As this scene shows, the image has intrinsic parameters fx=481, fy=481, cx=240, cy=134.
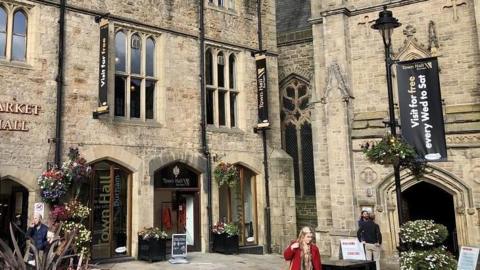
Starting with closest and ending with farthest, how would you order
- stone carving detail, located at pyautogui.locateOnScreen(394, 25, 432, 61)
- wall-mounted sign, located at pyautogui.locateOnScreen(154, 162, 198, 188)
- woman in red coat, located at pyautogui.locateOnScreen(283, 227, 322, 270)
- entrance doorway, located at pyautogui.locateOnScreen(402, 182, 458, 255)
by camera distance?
1. woman in red coat, located at pyautogui.locateOnScreen(283, 227, 322, 270)
2. wall-mounted sign, located at pyautogui.locateOnScreen(154, 162, 198, 188)
3. stone carving detail, located at pyautogui.locateOnScreen(394, 25, 432, 61)
4. entrance doorway, located at pyautogui.locateOnScreen(402, 182, 458, 255)

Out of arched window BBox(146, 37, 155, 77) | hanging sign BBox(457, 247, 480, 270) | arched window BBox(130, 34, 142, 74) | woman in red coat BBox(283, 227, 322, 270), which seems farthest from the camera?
arched window BBox(146, 37, 155, 77)

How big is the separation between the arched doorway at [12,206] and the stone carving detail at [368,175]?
400 inches

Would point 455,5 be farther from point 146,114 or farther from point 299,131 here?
point 146,114

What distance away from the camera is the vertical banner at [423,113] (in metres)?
13.1

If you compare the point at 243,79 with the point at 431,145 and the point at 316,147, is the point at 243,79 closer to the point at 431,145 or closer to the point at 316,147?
the point at 316,147

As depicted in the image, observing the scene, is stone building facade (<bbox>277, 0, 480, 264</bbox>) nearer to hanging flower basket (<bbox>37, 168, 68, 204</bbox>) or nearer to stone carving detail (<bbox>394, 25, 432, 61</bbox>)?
stone carving detail (<bbox>394, 25, 432, 61</bbox>)

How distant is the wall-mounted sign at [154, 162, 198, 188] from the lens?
46.7 feet

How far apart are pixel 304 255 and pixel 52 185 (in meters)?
7.07

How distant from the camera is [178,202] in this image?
14.7 metres

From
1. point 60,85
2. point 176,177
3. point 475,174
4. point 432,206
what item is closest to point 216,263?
point 176,177

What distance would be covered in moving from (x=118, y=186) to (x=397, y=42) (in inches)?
407

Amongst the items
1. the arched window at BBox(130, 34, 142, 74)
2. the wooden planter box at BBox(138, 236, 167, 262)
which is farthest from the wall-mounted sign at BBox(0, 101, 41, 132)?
the wooden planter box at BBox(138, 236, 167, 262)

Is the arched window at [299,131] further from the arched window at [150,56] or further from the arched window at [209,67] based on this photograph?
the arched window at [150,56]

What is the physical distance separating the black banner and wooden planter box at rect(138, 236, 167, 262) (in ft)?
12.7
